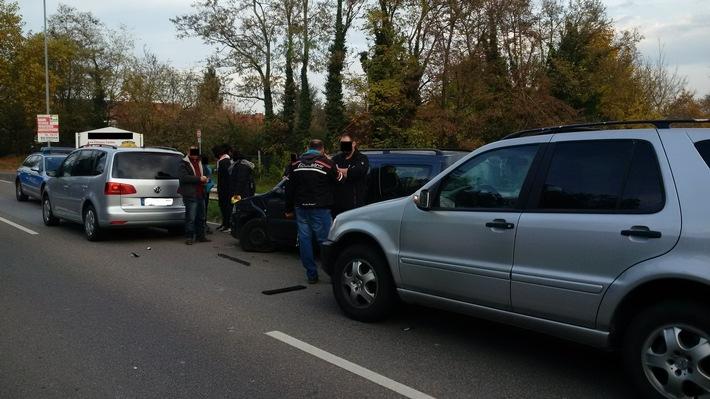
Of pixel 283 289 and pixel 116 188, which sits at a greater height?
pixel 116 188

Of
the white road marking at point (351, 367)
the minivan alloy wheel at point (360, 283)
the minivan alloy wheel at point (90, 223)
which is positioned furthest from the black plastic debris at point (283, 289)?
the minivan alloy wheel at point (90, 223)

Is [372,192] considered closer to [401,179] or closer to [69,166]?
[401,179]

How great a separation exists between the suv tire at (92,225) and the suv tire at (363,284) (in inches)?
241

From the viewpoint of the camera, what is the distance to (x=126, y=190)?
998cm

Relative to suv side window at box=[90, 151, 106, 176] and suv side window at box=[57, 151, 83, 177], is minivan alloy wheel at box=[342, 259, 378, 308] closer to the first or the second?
suv side window at box=[90, 151, 106, 176]

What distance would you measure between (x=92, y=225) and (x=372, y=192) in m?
5.45

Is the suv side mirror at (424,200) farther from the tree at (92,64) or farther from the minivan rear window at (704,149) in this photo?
the tree at (92,64)

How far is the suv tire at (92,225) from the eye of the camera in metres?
10.1

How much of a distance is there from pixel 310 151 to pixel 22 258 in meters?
4.82

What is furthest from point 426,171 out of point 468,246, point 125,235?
point 125,235

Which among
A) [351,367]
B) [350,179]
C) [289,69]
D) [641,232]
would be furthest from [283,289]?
[289,69]

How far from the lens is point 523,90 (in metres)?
21.6

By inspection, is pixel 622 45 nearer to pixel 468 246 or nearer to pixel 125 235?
pixel 125 235

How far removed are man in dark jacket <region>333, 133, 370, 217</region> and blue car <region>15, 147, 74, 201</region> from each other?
40.0 ft
